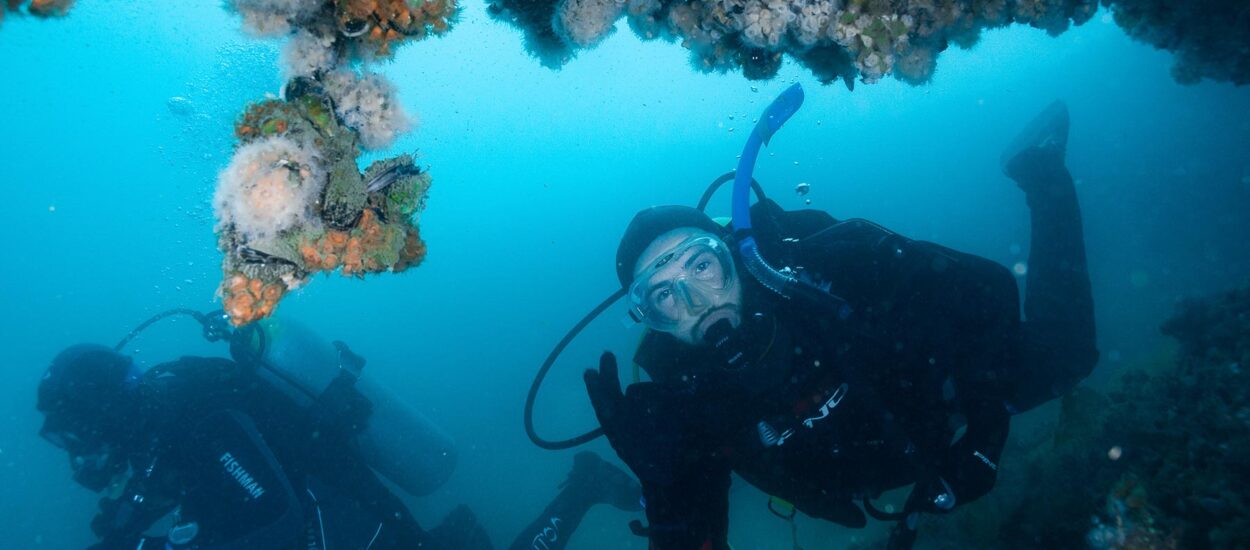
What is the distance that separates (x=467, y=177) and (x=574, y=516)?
74778 millimetres

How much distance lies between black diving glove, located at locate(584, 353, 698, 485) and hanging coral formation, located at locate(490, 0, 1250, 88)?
2048mm

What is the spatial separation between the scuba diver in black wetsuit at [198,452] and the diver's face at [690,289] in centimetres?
521

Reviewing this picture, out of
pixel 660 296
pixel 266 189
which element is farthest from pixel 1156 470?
pixel 266 189

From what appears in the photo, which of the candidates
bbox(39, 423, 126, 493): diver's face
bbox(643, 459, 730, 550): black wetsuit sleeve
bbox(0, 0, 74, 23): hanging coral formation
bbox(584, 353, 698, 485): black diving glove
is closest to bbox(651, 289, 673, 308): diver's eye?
bbox(584, 353, 698, 485): black diving glove

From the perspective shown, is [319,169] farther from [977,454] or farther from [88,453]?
[88,453]

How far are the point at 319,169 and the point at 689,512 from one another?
2968mm

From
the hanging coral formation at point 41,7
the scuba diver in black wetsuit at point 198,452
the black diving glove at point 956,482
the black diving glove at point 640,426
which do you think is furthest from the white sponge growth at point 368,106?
the scuba diver in black wetsuit at point 198,452

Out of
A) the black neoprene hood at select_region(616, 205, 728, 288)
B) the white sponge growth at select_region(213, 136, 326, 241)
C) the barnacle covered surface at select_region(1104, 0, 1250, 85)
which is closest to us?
the white sponge growth at select_region(213, 136, 326, 241)

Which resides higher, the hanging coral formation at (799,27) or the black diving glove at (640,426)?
the hanging coral formation at (799,27)

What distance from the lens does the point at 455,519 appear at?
10367 millimetres

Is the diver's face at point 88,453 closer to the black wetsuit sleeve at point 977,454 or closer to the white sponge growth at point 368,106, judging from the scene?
the white sponge growth at point 368,106

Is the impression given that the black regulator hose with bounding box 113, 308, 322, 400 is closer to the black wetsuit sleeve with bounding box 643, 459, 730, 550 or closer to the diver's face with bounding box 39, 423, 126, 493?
the diver's face with bounding box 39, 423, 126, 493

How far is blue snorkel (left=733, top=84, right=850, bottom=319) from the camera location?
385cm

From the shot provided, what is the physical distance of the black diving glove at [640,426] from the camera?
11.8ft
